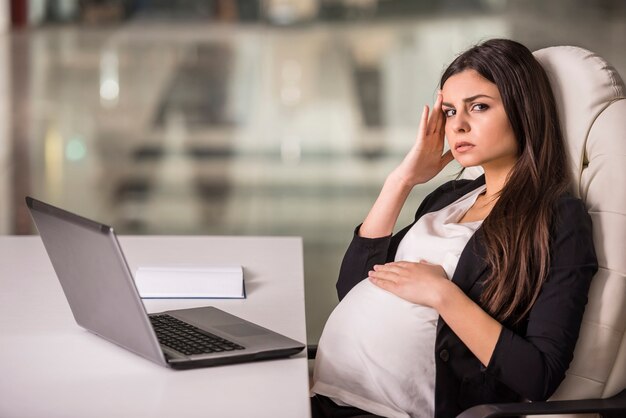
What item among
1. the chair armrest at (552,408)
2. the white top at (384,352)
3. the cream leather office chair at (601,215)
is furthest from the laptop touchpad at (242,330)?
the cream leather office chair at (601,215)

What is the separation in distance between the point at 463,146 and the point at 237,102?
520cm

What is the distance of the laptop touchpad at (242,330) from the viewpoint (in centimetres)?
168

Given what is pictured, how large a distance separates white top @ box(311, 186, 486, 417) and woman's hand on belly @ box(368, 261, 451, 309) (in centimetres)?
3

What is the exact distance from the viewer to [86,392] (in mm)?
1438

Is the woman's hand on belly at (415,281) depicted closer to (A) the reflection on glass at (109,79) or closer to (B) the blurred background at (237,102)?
(B) the blurred background at (237,102)

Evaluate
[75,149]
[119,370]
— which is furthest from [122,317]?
[75,149]

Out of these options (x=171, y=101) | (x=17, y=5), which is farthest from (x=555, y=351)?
(x=17, y=5)

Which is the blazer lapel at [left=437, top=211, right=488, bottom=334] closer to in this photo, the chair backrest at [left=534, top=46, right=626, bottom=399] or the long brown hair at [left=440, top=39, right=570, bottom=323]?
the long brown hair at [left=440, top=39, right=570, bottom=323]

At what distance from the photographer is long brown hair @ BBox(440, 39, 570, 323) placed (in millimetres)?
1776

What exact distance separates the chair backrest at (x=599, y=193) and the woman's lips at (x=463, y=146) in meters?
0.18

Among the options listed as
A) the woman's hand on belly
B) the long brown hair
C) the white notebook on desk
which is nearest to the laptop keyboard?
the white notebook on desk

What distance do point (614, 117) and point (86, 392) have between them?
1.05 m

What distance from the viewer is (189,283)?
2.04 meters

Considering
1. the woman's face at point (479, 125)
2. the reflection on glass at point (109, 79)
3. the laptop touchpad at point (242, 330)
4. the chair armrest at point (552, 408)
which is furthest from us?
the reflection on glass at point (109, 79)
